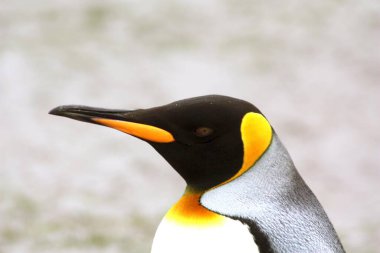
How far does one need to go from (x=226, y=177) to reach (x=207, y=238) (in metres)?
0.14

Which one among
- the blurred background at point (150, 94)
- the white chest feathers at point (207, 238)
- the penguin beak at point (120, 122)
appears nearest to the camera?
the white chest feathers at point (207, 238)

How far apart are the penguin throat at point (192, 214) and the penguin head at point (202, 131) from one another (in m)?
0.03

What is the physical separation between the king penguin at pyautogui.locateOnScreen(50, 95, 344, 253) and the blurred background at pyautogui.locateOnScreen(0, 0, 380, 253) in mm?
2603

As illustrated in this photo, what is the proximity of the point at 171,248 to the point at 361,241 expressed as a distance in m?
2.83

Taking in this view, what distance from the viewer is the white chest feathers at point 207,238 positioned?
5.90 ft

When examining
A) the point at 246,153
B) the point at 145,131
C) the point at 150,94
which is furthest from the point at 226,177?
the point at 150,94

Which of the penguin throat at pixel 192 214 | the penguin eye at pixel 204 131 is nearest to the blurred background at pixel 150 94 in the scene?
the penguin throat at pixel 192 214

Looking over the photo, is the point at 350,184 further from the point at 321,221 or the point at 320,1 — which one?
the point at 321,221

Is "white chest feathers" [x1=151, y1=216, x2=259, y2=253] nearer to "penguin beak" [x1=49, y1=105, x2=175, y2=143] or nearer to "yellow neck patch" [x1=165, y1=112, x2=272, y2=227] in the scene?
"yellow neck patch" [x1=165, y1=112, x2=272, y2=227]

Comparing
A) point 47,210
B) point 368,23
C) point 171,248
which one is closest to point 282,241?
point 171,248

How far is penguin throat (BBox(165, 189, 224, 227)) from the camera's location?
6.15ft

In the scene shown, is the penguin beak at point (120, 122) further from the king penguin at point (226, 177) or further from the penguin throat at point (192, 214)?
the penguin throat at point (192, 214)

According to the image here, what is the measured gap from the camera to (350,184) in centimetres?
521

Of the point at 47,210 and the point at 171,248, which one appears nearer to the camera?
the point at 171,248
